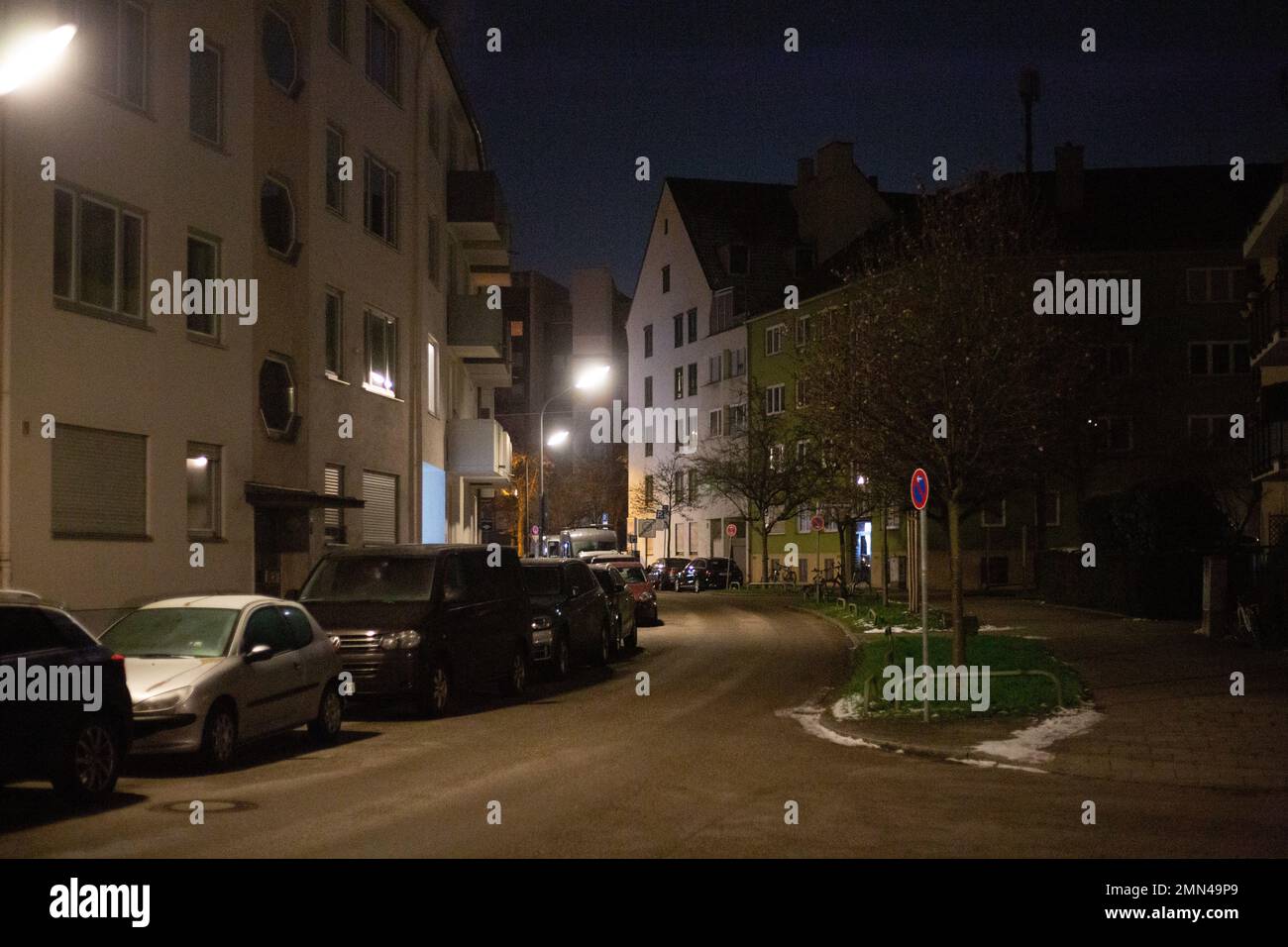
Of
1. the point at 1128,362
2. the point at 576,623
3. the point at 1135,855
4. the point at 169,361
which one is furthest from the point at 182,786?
the point at 1128,362

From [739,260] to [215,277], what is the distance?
59125mm

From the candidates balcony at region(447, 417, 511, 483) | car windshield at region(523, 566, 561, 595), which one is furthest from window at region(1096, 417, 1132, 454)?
car windshield at region(523, 566, 561, 595)

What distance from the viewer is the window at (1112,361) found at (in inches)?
2037

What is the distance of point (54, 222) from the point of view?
19.6m

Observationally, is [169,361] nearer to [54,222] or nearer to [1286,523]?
[54,222]

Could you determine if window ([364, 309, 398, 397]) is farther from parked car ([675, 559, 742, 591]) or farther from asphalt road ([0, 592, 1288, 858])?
parked car ([675, 559, 742, 591])

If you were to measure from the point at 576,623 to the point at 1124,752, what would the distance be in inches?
479

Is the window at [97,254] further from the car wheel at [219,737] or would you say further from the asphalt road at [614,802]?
the car wheel at [219,737]

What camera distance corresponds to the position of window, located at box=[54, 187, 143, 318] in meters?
19.8

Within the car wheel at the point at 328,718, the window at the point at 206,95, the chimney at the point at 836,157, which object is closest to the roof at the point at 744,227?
the chimney at the point at 836,157

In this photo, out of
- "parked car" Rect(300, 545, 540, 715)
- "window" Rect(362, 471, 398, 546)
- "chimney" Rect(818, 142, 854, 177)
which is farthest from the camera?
"chimney" Rect(818, 142, 854, 177)

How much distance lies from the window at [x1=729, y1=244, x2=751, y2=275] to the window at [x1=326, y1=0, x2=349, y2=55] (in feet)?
171

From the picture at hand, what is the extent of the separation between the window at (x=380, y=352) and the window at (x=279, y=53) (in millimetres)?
5645
